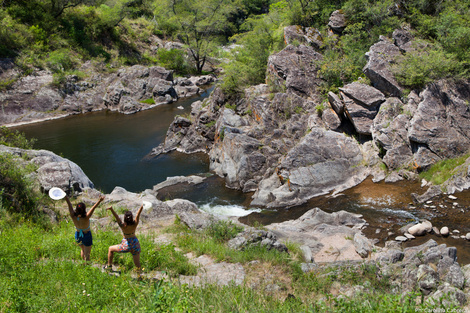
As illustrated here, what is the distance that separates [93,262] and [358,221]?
35.0 ft

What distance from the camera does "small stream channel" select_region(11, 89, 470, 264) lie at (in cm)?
1396

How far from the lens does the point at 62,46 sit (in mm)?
47062

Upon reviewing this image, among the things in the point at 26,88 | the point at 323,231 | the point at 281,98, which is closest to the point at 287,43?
the point at 281,98

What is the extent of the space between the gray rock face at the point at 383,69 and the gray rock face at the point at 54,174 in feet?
55.7

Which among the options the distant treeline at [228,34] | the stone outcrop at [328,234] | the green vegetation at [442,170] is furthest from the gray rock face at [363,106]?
the stone outcrop at [328,234]

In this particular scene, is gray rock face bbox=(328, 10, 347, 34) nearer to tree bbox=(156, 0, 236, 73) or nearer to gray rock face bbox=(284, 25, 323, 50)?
gray rock face bbox=(284, 25, 323, 50)

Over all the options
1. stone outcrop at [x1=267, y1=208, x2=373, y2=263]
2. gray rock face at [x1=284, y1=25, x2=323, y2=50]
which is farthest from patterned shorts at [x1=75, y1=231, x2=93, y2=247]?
gray rock face at [x1=284, y1=25, x2=323, y2=50]

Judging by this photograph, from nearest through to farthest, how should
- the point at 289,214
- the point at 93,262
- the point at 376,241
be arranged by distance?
the point at 93,262 → the point at 376,241 → the point at 289,214

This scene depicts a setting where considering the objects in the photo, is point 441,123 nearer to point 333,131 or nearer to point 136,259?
point 333,131

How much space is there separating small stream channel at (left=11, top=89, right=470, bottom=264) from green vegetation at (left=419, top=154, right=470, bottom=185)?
2.31ft

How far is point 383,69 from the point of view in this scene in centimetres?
2047

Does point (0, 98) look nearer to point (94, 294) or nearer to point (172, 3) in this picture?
point (172, 3)

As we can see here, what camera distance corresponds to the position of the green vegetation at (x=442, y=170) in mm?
15914

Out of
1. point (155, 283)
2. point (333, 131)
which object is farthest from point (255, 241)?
point (333, 131)
